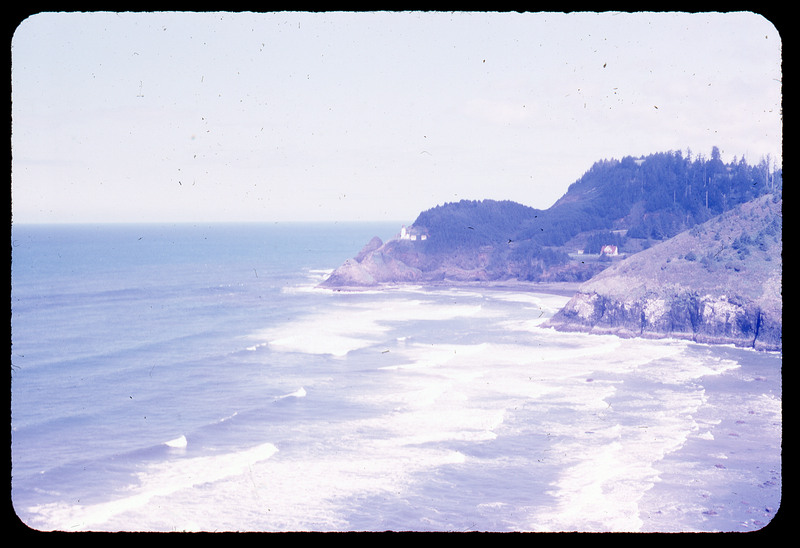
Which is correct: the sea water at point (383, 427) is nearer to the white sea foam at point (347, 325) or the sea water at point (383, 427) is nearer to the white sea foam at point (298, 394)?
the white sea foam at point (298, 394)

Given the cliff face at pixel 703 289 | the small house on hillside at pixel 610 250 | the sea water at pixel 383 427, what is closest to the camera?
the sea water at pixel 383 427

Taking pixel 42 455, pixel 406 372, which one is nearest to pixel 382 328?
pixel 406 372

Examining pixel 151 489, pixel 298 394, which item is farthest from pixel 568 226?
pixel 151 489

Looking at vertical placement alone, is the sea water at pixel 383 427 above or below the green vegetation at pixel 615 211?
below

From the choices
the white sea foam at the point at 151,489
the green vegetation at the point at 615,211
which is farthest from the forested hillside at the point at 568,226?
the white sea foam at the point at 151,489

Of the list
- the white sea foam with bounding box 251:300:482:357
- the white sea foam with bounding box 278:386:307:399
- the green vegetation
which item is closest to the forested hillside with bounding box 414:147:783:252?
the green vegetation

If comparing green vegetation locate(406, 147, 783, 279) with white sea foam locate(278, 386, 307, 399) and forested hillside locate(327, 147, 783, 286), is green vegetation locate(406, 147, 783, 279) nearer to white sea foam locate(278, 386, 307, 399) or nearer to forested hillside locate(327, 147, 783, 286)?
forested hillside locate(327, 147, 783, 286)

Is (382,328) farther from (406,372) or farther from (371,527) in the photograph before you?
(371,527)
